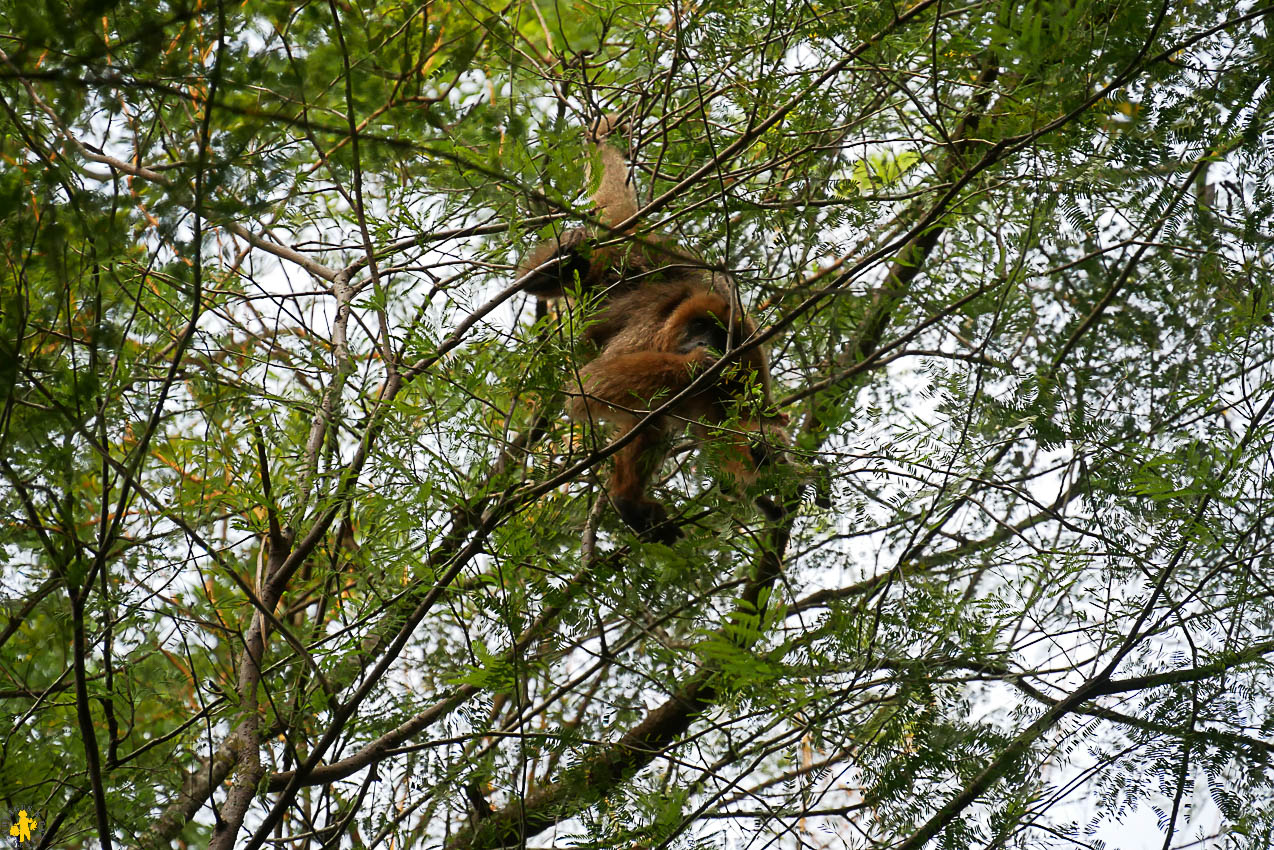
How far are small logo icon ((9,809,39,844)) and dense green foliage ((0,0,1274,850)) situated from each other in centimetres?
8

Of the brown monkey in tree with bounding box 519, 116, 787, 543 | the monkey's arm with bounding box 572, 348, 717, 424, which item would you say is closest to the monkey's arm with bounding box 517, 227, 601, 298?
the brown monkey in tree with bounding box 519, 116, 787, 543

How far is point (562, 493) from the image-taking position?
5.01 meters

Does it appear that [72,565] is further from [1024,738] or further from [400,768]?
[1024,738]

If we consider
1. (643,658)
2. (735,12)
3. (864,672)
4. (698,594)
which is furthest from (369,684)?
(735,12)

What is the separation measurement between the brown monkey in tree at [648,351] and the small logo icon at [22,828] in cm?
280

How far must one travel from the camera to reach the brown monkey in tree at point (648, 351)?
4578 mm

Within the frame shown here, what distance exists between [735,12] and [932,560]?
2820 millimetres

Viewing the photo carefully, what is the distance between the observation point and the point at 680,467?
18.0 feet

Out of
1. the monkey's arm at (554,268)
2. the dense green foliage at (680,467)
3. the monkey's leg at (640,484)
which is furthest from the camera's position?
the monkey's arm at (554,268)

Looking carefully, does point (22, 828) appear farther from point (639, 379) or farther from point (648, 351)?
point (648, 351)

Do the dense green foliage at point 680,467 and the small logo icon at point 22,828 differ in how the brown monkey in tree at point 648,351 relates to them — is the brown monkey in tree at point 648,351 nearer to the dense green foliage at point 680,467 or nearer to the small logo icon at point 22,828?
the dense green foliage at point 680,467

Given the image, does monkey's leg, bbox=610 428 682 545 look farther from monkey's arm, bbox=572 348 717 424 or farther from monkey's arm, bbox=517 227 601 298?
monkey's arm, bbox=517 227 601 298

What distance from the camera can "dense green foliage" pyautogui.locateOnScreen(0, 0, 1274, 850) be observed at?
3.43 meters

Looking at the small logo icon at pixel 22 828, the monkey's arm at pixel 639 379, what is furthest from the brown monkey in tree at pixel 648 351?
the small logo icon at pixel 22 828
